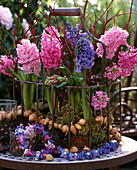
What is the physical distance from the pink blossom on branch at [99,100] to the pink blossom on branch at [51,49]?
220 millimetres

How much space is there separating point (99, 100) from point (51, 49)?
10.9 inches

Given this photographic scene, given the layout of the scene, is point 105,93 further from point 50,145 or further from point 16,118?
point 16,118

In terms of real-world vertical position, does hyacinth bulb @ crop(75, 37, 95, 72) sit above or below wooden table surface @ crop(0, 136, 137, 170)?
above

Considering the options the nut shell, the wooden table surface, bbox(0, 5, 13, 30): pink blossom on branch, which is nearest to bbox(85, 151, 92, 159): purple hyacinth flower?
the wooden table surface

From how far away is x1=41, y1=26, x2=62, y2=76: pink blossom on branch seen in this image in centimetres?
121

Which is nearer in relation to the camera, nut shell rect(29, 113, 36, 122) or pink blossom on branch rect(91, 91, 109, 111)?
pink blossom on branch rect(91, 91, 109, 111)

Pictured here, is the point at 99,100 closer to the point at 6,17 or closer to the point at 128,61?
the point at 128,61

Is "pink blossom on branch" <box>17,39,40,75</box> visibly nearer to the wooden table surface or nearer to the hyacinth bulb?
the hyacinth bulb

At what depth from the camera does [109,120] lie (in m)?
1.28

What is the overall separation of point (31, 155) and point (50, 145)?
8 centimetres

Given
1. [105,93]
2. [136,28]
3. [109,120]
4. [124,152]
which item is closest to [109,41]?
[105,93]

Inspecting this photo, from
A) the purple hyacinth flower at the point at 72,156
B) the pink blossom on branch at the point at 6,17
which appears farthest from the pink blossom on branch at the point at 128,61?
the pink blossom on branch at the point at 6,17

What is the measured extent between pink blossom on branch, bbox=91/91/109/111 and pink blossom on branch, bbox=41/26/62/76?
0.22 m

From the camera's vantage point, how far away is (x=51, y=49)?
3.95 ft
